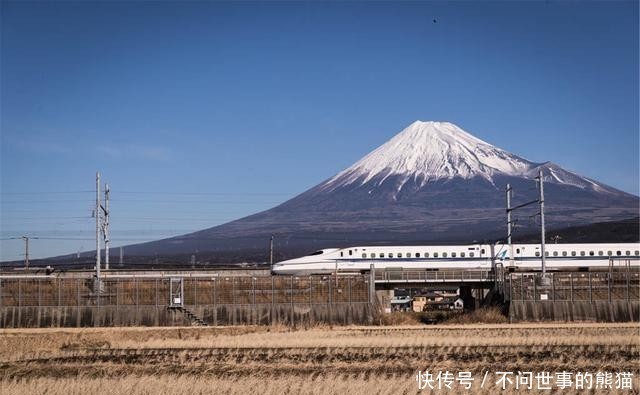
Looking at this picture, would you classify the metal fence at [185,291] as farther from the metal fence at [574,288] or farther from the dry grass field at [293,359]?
the dry grass field at [293,359]

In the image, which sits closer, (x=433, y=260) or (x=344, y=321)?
(x=344, y=321)

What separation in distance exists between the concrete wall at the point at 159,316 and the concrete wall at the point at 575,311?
9.80 m

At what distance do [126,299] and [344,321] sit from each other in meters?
13.2

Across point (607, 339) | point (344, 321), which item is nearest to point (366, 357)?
point (607, 339)

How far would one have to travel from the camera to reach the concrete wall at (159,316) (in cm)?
5272

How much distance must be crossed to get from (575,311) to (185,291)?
78.2ft

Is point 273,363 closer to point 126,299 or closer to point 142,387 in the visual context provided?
point 142,387

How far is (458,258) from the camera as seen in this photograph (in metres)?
73.9

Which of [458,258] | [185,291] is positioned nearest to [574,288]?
[458,258]

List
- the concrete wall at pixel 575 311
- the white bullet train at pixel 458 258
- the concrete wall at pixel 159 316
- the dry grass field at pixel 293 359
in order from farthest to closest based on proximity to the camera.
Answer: the white bullet train at pixel 458 258 → the concrete wall at pixel 575 311 → the concrete wall at pixel 159 316 → the dry grass field at pixel 293 359

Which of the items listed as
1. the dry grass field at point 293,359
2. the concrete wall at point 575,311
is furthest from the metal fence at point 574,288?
the dry grass field at point 293,359

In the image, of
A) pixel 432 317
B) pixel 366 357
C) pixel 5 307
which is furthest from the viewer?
pixel 432 317

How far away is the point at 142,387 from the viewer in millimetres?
22828

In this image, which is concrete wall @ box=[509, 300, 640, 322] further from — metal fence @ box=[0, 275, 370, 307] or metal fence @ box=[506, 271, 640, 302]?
metal fence @ box=[0, 275, 370, 307]
